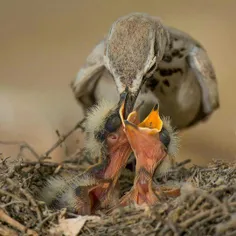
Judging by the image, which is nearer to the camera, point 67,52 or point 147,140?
point 147,140

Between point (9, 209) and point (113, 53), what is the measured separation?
71 centimetres

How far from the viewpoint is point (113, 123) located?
188 cm

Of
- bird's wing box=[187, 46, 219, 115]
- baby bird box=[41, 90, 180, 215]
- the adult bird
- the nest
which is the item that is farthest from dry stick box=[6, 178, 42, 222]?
bird's wing box=[187, 46, 219, 115]

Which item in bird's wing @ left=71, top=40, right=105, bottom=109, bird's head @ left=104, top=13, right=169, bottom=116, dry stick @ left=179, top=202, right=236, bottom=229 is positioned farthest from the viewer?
bird's wing @ left=71, top=40, right=105, bottom=109

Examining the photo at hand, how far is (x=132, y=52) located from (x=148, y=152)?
1.34ft

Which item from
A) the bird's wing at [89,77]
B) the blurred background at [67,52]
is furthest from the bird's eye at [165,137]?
the blurred background at [67,52]

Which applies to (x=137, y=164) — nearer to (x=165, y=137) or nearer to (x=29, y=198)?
(x=165, y=137)

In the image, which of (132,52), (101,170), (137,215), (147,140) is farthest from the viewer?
(132,52)

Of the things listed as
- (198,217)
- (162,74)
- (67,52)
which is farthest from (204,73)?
(198,217)

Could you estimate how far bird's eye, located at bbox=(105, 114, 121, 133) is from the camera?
188 cm

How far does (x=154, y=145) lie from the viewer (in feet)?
5.93

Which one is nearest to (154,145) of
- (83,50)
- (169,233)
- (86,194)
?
(86,194)

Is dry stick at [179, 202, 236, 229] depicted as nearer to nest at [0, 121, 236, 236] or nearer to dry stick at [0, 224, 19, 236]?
nest at [0, 121, 236, 236]

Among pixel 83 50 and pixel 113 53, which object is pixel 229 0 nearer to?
pixel 83 50
